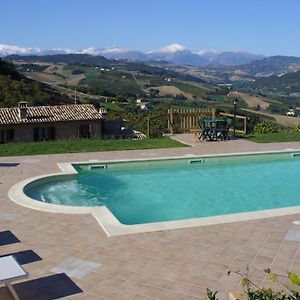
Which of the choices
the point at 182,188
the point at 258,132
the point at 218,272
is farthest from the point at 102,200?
the point at 258,132

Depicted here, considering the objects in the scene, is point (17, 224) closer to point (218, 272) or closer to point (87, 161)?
point (218, 272)

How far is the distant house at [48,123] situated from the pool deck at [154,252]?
19.6 meters

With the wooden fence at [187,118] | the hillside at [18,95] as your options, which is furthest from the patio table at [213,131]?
the hillside at [18,95]

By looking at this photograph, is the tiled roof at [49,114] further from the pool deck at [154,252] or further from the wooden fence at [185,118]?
the pool deck at [154,252]

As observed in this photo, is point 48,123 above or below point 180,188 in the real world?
below

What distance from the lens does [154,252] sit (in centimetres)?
629

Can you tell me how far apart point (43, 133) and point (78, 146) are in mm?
13938

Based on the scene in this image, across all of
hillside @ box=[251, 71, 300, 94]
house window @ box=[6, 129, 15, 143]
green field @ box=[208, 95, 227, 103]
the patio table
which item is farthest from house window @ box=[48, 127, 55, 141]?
hillside @ box=[251, 71, 300, 94]

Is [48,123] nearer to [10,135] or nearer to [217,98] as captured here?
[10,135]

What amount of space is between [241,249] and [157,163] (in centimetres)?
703

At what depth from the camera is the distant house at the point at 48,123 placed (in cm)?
2742

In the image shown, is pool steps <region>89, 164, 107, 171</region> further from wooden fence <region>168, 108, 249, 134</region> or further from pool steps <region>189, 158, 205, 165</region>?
wooden fence <region>168, 108, 249, 134</region>

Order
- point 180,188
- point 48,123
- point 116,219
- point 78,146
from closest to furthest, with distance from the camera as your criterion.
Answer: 1. point 116,219
2. point 180,188
3. point 78,146
4. point 48,123

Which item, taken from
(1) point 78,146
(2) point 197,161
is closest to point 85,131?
(1) point 78,146
